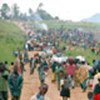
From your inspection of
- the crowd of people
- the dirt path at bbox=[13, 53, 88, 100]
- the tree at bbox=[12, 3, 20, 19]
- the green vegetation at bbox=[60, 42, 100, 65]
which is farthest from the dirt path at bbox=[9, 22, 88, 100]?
the tree at bbox=[12, 3, 20, 19]

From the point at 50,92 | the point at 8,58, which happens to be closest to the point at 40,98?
the point at 50,92

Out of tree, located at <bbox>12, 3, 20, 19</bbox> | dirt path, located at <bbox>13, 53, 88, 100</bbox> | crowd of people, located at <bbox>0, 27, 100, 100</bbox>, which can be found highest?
crowd of people, located at <bbox>0, 27, 100, 100</bbox>

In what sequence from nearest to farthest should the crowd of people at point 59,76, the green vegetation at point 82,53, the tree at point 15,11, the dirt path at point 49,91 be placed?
the crowd of people at point 59,76, the dirt path at point 49,91, the green vegetation at point 82,53, the tree at point 15,11

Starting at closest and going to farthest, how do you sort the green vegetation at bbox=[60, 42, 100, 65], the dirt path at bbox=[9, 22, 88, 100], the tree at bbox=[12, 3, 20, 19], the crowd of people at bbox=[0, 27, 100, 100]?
the crowd of people at bbox=[0, 27, 100, 100] < the dirt path at bbox=[9, 22, 88, 100] < the green vegetation at bbox=[60, 42, 100, 65] < the tree at bbox=[12, 3, 20, 19]

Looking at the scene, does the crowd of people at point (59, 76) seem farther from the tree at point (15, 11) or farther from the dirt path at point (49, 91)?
the tree at point (15, 11)

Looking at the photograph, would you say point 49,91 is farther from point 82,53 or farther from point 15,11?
point 15,11

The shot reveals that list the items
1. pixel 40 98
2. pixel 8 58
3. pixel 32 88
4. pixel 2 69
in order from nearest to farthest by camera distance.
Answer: pixel 40 98 < pixel 2 69 < pixel 32 88 < pixel 8 58

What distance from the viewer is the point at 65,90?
15.8 m

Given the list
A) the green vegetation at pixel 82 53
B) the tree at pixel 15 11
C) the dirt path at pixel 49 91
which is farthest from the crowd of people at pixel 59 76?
the tree at pixel 15 11

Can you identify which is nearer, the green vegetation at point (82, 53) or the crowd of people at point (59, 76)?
the crowd of people at point (59, 76)

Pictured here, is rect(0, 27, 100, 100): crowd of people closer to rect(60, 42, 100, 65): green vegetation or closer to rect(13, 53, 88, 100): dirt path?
rect(13, 53, 88, 100): dirt path

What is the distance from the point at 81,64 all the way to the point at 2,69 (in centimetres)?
830

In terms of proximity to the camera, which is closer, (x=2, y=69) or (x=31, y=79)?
(x=2, y=69)

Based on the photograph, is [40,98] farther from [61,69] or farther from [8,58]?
[8,58]
